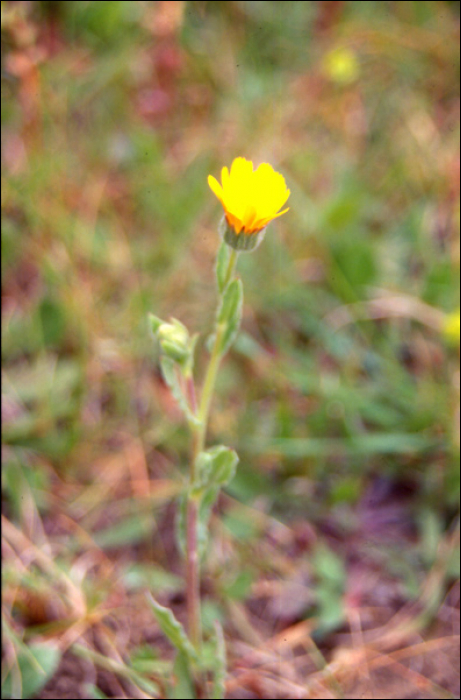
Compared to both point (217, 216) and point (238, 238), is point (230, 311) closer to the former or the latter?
point (238, 238)

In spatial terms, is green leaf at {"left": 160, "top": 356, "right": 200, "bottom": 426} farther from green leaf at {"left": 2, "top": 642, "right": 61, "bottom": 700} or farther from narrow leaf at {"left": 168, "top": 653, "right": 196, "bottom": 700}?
green leaf at {"left": 2, "top": 642, "right": 61, "bottom": 700}

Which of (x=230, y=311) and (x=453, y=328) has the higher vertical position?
(x=230, y=311)

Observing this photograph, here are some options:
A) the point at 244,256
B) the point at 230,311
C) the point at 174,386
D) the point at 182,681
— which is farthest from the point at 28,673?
the point at 244,256

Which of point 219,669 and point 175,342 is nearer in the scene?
point 175,342

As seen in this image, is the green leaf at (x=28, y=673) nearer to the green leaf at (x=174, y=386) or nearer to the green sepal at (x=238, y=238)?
the green leaf at (x=174, y=386)

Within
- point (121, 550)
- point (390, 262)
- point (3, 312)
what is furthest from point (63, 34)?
point (121, 550)

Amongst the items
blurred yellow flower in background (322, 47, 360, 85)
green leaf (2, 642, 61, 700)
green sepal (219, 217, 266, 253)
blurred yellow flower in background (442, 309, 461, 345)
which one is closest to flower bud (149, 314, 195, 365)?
green sepal (219, 217, 266, 253)

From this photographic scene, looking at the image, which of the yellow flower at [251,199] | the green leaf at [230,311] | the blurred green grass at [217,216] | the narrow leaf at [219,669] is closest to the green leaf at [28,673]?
the narrow leaf at [219,669]
